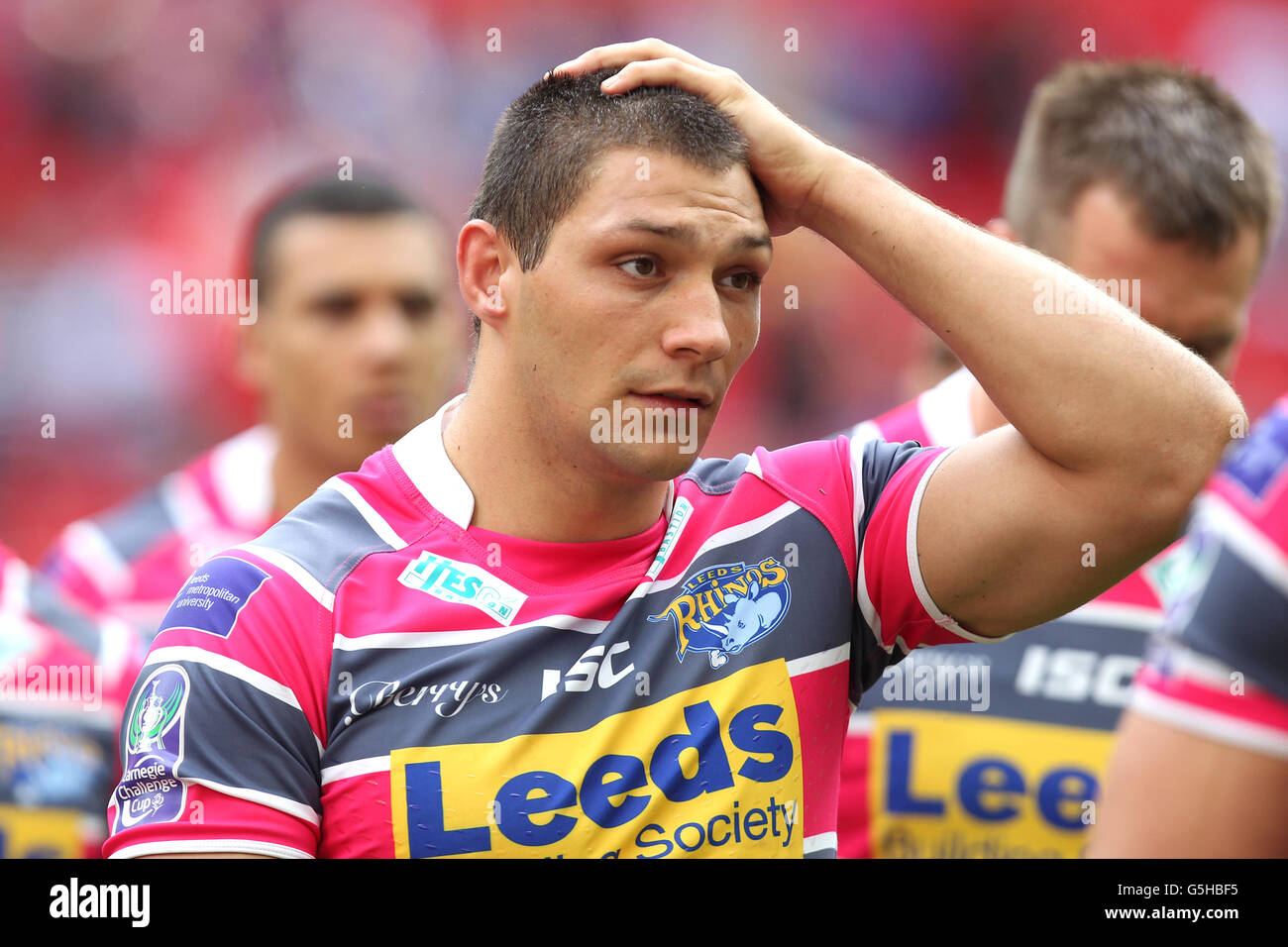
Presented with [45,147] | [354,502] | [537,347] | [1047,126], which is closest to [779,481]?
[537,347]

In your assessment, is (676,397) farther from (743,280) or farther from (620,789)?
(620,789)

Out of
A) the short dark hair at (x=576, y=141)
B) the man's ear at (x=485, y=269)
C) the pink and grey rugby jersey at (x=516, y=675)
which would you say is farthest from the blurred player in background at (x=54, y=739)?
the short dark hair at (x=576, y=141)

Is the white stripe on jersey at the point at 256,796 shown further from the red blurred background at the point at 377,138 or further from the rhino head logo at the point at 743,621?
the red blurred background at the point at 377,138

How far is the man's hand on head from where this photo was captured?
2.53 metres

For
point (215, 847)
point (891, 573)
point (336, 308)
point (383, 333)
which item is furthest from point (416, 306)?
point (215, 847)

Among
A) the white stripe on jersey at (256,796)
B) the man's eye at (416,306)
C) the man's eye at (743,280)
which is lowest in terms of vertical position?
the white stripe on jersey at (256,796)

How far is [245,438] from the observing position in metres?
6.10

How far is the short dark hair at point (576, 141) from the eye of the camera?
8.07ft

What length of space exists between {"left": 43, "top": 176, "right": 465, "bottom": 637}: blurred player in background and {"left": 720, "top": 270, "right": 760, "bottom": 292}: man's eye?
2.81m

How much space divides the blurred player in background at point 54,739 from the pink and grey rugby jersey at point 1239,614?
268cm

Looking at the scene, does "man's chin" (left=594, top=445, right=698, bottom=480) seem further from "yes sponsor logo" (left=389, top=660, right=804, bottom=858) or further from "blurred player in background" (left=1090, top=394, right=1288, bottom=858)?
"blurred player in background" (left=1090, top=394, right=1288, bottom=858)

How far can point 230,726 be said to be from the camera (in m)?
2.17
